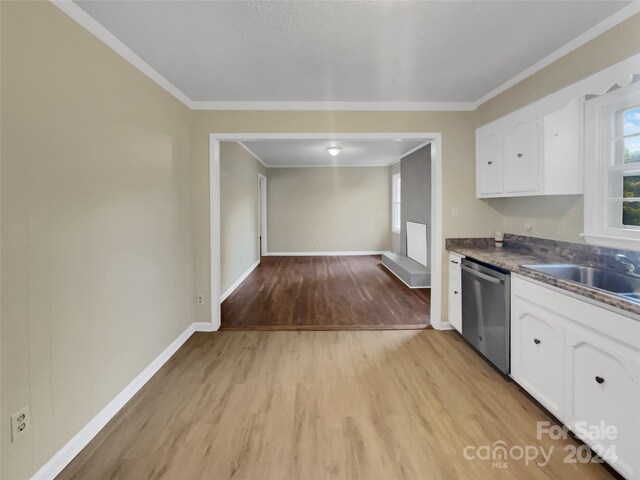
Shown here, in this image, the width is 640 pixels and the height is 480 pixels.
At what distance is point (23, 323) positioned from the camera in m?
1.43

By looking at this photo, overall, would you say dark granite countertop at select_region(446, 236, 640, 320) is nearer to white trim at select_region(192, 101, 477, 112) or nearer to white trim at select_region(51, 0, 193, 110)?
white trim at select_region(192, 101, 477, 112)

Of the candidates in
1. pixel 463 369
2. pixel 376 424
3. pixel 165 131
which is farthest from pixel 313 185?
pixel 376 424

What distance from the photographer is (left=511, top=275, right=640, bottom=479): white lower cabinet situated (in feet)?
4.71

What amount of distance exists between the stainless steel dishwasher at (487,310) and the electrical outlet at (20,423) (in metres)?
2.85

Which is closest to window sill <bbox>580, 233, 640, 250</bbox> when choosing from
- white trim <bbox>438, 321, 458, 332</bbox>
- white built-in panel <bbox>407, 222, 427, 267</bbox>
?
white trim <bbox>438, 321, 458, 332</bbox>

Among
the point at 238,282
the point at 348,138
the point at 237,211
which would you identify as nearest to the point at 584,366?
the point at 348,138

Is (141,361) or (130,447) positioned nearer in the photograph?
(130,447)

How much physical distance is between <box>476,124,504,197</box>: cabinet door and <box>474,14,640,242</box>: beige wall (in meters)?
0.21

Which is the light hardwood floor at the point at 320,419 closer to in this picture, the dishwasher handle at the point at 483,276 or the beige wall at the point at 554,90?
the dishwasher handle at the point at 483,276

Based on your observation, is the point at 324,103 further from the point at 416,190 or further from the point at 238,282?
the point at 416,190

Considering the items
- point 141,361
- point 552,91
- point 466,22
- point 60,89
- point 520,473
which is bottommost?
point 520,473

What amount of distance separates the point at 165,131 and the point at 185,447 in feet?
7.84

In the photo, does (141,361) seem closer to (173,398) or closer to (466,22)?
(173,398)

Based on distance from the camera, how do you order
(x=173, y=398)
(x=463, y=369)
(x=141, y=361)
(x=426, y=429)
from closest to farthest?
(x=426, y=429)
(x=173, y=398)
(x=141, y=361)
(x=463, y=369)
